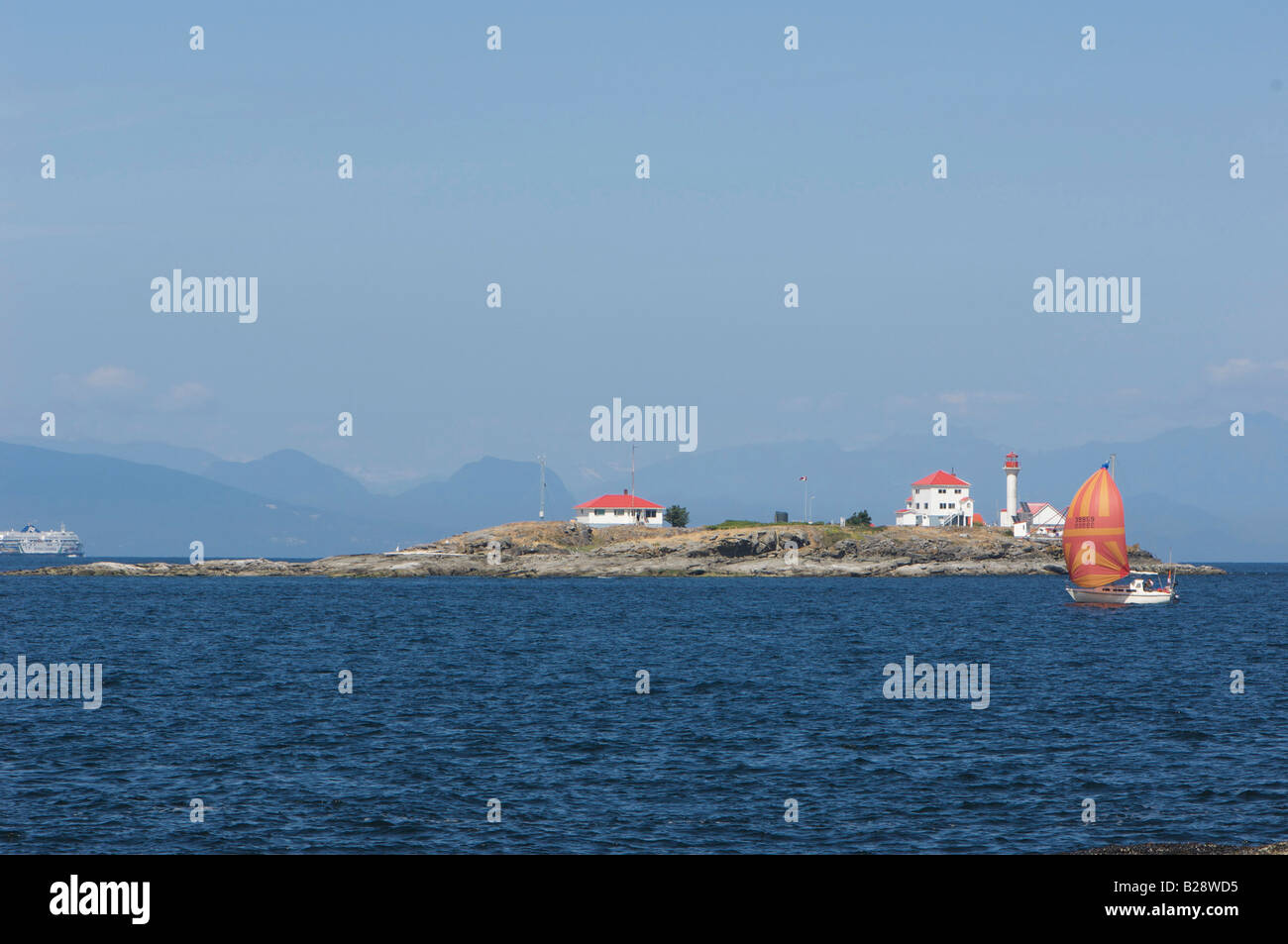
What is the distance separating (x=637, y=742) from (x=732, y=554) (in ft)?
466

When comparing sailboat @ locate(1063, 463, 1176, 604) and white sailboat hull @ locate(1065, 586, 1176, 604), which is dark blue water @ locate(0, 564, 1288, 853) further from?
white sailboat hull @ locate(1065, 586, 1176, 604)

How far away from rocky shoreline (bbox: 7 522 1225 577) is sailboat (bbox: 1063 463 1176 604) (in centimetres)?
6042

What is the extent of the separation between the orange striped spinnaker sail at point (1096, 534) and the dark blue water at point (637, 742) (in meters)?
19.3

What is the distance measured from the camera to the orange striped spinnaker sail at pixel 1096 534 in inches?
4043

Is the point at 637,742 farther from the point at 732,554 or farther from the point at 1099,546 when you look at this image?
the point at 732,554

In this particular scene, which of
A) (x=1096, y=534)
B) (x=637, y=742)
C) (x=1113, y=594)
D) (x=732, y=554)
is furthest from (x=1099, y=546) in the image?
(x=637, y=742)

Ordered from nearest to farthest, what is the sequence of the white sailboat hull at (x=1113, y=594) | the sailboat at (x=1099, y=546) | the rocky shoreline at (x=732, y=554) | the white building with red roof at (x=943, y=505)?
the sailboat at (x=1099, y=546), the white sailboat hull at (x=1113, y=594), the rocky shoreline at (x=732, y=554), the white building with red roof at (x=943, y=505)

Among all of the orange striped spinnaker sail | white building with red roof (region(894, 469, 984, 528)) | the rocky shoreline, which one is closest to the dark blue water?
the orange striped spinnaker sail

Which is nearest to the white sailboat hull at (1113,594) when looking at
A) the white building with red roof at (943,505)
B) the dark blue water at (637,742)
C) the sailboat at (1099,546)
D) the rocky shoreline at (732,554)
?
the sailboat at (1099,546)

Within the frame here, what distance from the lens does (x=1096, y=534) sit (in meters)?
106

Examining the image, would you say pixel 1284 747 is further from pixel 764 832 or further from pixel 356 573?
pixel 356 573

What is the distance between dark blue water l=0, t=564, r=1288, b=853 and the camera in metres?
26.5

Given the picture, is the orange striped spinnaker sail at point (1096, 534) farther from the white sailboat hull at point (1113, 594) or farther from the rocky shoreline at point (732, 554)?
the rocky shoreline at point (732, 554)
